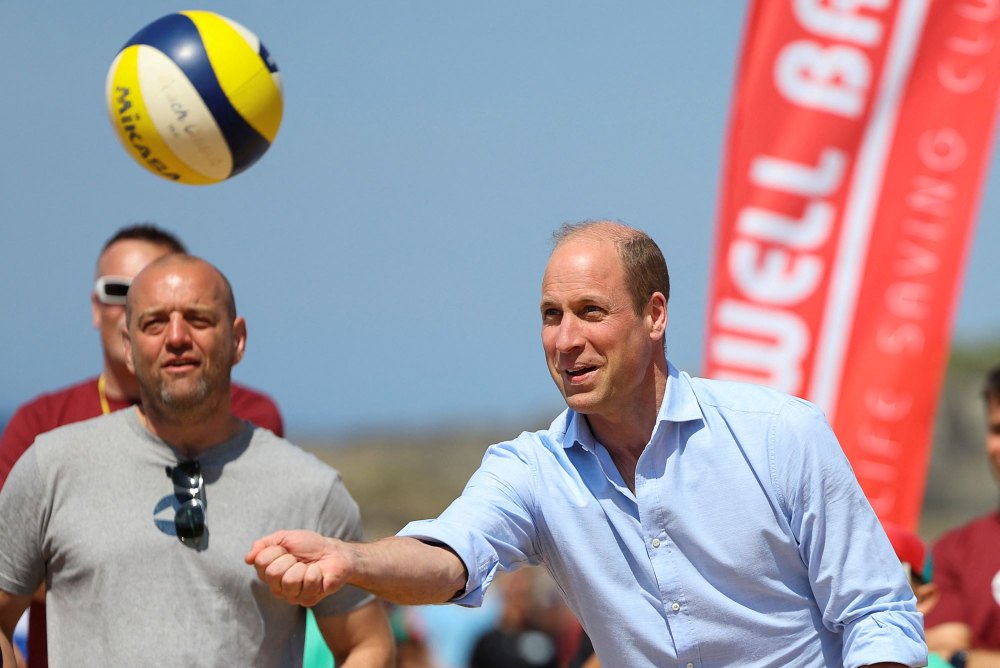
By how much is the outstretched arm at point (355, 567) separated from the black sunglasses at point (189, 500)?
1.09 metres

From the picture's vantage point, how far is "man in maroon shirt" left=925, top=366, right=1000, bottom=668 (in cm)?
570

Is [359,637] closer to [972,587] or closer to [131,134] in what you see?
[131,134]

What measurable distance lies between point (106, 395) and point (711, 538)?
2.61 meters

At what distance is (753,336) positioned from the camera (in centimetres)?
849

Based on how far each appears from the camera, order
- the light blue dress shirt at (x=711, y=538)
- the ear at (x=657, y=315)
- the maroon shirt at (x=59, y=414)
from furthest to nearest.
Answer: the maroon shirt at (x=59, y=414) → the ear at (x=657, y=315) → the light blue dress shirt at (x=711, y=538)

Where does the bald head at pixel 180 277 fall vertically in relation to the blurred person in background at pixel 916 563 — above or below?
above

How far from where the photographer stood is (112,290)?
→ 564 centimetres

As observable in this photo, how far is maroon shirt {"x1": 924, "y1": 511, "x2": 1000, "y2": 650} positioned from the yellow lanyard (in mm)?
3359

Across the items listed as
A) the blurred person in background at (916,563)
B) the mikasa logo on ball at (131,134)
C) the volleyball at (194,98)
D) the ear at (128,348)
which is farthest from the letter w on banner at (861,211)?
the ear at (128,348)

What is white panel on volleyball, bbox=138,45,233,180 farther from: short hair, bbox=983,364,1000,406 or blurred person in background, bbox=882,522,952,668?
short hair, bbox=983,364,1000,406

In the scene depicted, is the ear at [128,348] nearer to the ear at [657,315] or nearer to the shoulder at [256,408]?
the shoulder at [256,408]

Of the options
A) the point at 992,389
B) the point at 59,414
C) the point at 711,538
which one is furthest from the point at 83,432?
the point at 992,389

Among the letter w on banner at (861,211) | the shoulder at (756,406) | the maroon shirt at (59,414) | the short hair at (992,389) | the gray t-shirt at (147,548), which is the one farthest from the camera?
the letter w on banner at (861,211)

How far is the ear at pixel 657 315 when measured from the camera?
396 centimetres
